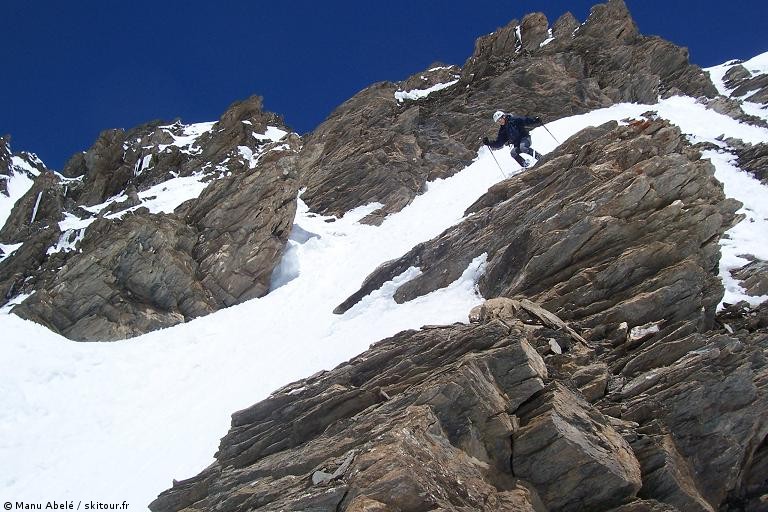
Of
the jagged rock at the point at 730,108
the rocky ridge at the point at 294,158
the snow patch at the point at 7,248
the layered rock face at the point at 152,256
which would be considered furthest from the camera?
the jagged rock at the point at 730,108

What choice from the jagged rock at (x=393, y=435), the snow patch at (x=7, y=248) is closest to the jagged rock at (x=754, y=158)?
the jagged rock at (x=393, y=435)

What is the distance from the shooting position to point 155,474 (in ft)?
53.9

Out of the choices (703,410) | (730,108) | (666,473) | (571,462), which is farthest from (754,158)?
(571,462)

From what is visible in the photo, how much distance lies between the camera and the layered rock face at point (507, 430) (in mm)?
10266

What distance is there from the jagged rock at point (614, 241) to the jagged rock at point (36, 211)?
35203mm

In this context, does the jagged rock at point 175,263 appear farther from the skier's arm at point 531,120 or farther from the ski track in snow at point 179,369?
the skier's arm at point 531,120

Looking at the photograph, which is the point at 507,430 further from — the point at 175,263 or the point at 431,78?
the point at 431,78

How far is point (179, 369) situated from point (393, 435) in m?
15.9

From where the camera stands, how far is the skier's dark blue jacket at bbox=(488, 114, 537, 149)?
27438 millimetres

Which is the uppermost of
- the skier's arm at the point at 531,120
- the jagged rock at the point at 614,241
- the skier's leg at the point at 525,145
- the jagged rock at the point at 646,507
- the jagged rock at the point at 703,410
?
the skier's arm at the point at 531,120

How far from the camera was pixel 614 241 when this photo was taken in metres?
16.8

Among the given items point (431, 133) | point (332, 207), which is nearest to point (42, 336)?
point (332, 207)

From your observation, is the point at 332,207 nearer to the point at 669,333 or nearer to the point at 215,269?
the point at 215,269

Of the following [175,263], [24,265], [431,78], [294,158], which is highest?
[431,78]
